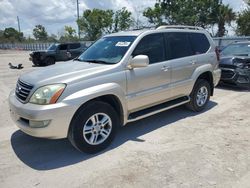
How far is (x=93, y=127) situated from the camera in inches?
161

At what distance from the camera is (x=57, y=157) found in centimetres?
405

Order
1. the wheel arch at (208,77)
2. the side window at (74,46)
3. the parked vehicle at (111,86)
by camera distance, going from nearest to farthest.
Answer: the parked vehicle at (111,86), the wheel arch at (208,77), the side window at (74,46)

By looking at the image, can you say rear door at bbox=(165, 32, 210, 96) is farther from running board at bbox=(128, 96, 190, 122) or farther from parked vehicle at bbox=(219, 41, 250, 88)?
parked vehicle at bbox=(219, 41, 250, 88)

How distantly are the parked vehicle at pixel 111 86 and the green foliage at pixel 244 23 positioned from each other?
27665 mm

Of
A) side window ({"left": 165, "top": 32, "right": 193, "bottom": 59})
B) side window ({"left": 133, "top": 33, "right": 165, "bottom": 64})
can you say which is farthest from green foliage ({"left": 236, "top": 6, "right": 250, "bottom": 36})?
side window ({"left": 133, "top": 33, "right": 165, "bottom": 64})

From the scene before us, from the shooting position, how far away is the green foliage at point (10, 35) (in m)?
80.2

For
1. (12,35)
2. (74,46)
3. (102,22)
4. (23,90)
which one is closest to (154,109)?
(23,90)

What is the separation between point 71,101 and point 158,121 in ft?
7.80

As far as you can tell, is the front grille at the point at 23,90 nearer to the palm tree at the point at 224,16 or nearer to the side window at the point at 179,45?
the side window at the point at 179,45

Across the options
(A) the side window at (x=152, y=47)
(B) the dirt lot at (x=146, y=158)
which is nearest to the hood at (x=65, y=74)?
(A) the side window at (x=152, y=47)

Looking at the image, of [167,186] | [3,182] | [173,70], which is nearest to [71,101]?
[3,182]

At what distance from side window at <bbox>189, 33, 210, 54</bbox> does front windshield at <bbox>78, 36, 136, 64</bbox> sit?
1.77 metres

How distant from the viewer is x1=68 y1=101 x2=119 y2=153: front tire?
12.7 ft

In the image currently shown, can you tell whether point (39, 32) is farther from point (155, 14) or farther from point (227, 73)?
point (227, 73)
